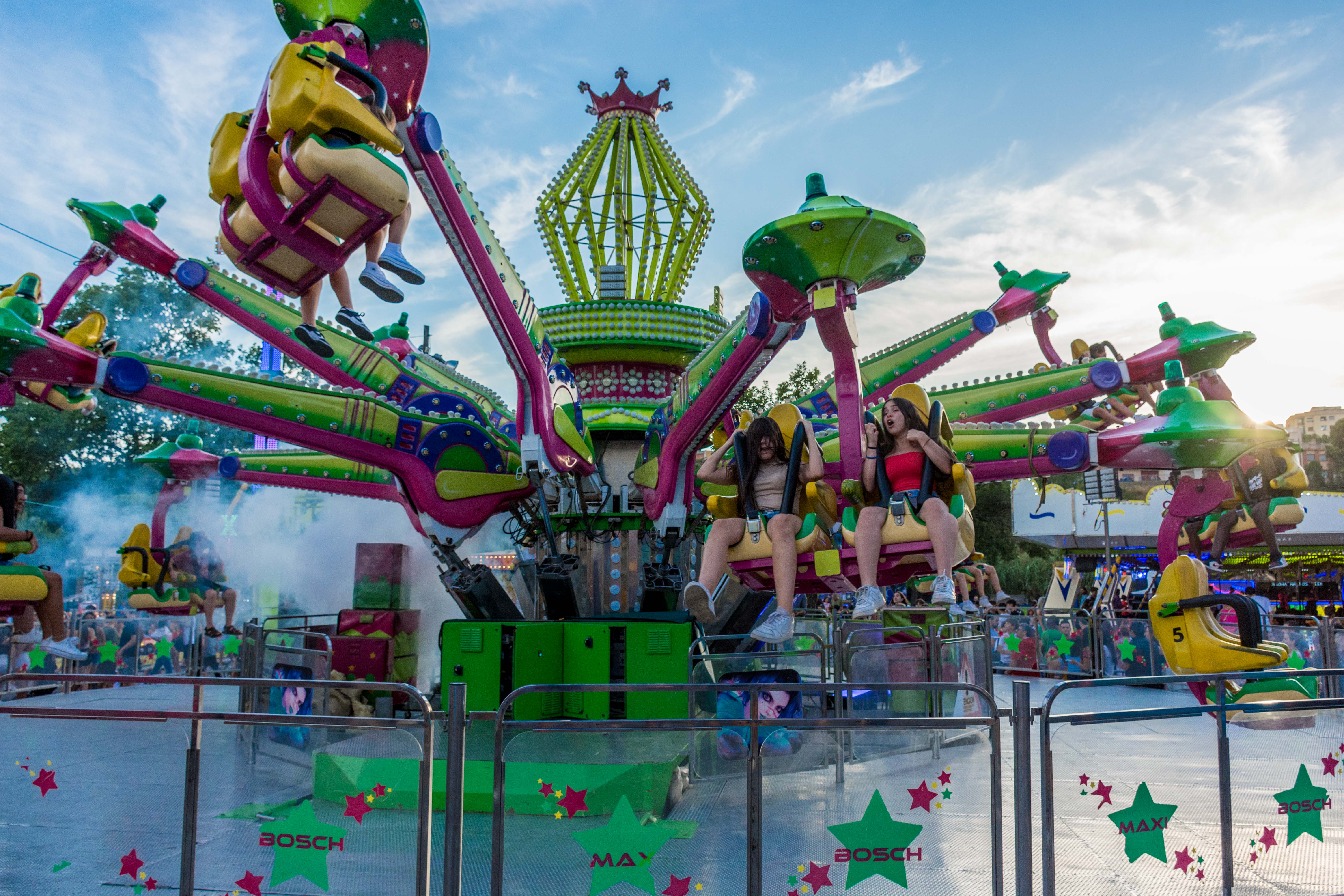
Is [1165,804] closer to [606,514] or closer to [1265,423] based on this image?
[1265,423]

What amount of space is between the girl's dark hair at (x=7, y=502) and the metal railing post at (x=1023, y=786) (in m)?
7.68

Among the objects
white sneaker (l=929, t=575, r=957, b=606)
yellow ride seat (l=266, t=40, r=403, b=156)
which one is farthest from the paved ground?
yellow ride seat (l=266, t=40, r=403, b=156)

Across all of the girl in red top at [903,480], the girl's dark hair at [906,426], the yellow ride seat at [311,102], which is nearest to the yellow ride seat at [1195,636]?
the girl in red top at [903,480]

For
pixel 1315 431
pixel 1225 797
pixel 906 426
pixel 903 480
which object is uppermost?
pixel 1315 431

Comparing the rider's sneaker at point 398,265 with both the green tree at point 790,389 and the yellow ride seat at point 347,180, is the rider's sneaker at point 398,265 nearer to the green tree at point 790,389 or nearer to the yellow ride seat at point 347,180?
the yellow ride seat at point 347,180

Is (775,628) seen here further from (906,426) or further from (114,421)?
(114,421)

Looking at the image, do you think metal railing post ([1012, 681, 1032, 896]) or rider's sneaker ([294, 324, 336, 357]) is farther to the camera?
rider's sneaker ([294, 324, 336, 357])

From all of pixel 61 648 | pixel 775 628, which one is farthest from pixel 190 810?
pixel 61 648

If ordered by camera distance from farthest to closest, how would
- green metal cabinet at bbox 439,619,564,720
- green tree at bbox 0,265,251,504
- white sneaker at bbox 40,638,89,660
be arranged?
green tree at bbox 0,265,251,504, green metal cabinet at bbox 439,619,564,720, white sneaker at bbox 40,638,89,660

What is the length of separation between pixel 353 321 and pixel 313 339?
0.96 ft

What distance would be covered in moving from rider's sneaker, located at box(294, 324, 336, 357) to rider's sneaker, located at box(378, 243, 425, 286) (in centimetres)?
54

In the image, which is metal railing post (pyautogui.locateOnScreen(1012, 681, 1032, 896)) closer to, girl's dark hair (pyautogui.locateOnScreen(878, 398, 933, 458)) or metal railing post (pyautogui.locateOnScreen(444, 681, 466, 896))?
metal railing post (pyautogui.locateOnScreen(444, 681, 466, 896))

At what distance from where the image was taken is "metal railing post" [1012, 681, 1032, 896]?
398 centimetres

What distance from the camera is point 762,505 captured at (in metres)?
6.60
